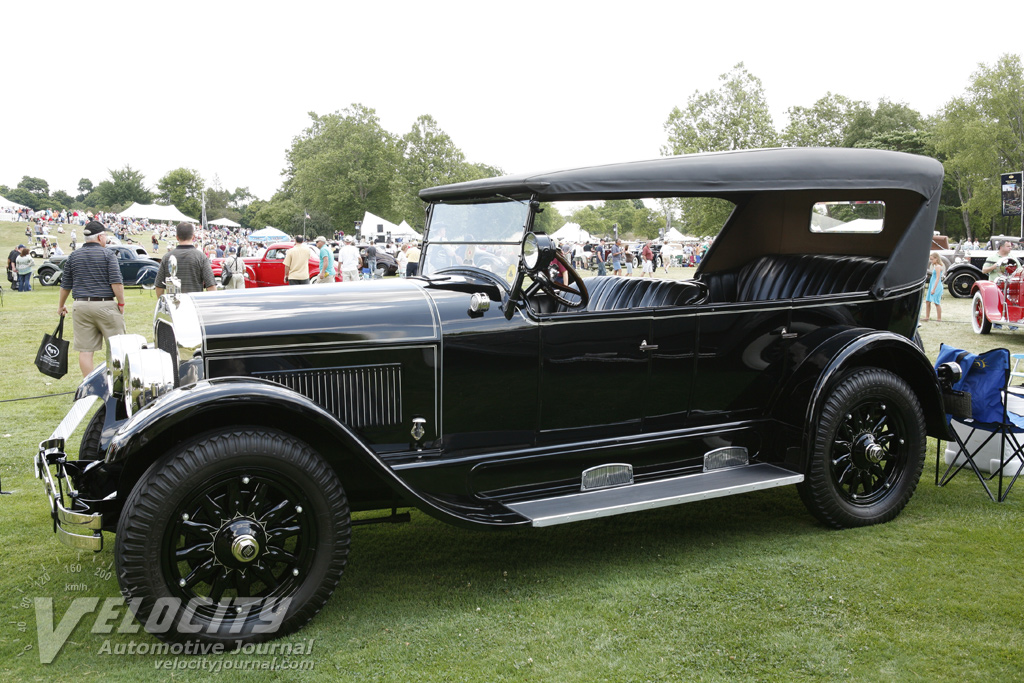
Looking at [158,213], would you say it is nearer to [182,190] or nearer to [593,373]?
[593,373]

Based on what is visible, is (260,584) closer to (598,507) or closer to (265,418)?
(265,418)

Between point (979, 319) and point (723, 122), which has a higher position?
point (723, 122)

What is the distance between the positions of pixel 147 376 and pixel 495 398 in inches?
64.4

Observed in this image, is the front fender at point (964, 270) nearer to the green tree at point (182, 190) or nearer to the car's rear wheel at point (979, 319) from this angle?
the car's rear wheel at point (979, 319)

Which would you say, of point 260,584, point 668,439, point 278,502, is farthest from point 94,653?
point 668,439

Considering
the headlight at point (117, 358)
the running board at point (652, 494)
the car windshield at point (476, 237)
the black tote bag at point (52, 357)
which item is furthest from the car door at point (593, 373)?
the black tote bag at point (52, 357)

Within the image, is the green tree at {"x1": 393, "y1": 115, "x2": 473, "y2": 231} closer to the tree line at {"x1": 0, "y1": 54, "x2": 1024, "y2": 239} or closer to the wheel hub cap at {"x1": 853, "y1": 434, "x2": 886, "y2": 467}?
the tree line at {"x1": 0, "y1": 54, "x2": 1024, "y2": 239}

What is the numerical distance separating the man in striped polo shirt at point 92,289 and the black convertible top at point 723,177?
4121mm

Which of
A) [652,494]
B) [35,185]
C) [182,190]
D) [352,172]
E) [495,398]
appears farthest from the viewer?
[35,185]

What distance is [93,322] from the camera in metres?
7.19

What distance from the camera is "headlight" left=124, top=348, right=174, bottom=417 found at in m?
3.46

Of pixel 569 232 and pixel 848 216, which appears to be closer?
pixel 569 232

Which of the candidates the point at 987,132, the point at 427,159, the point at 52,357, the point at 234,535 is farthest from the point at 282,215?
the point at 234,535

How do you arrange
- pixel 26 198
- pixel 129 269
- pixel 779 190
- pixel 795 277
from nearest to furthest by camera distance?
pixel 779 190
pixel 795 277
pixel 129 269
pixel 26 198
